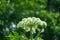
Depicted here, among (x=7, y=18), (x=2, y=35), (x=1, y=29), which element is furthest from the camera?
(x=7, y=18)

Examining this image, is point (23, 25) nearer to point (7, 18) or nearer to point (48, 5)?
point (7, 18)

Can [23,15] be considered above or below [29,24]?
below

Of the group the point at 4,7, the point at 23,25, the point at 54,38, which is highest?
the point at 23,25

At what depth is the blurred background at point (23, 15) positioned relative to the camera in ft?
41.6

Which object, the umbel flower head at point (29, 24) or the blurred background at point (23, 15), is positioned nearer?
the umbel flower head at point (29, 24)

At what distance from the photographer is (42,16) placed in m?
13.8

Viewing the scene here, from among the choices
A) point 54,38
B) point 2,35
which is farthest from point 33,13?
point 2,35

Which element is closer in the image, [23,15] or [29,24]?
[29,24]

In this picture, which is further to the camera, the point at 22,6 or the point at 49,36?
the point at 22,6

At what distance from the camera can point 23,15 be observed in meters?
14.0

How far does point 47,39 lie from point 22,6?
356 cm

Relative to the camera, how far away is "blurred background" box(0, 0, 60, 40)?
500 inches

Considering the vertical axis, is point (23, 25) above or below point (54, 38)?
above

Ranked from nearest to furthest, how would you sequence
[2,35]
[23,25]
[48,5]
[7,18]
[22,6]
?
[23,25], [2,35], [7,18], [22,6], [48,5]
